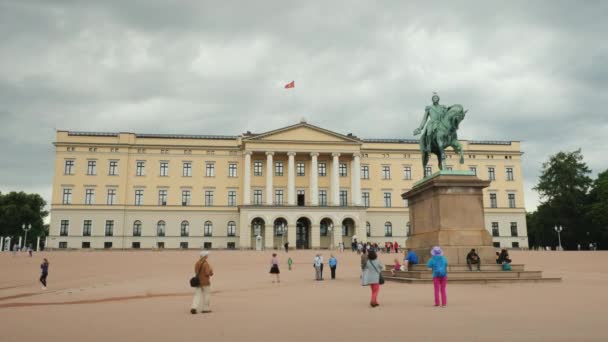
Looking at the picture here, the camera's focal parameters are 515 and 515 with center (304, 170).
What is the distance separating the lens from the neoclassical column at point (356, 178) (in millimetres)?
63406

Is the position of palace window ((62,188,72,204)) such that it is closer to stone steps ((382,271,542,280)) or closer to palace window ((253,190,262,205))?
palace window ((253,190,262,205))

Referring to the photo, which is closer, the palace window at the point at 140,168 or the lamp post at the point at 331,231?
the lamp post at the point at 331,231

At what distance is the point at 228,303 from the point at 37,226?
273 feet

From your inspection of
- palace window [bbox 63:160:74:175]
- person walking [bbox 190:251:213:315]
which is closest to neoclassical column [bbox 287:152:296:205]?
palace window [bbox 63:160:74:175]

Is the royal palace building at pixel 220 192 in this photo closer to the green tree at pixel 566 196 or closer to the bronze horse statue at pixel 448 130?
the green tree at pixel 566 196

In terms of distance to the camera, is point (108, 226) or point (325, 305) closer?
point (325, 305)

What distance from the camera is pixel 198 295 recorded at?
1081 cm

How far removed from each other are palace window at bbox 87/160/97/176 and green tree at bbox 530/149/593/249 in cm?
5869

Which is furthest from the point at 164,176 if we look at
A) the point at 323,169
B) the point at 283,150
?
the point at 323,169

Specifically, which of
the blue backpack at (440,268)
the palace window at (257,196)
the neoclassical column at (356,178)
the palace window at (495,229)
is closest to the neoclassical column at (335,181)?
the neoclassical column at (356,178)

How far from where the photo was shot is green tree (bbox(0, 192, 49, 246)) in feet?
249

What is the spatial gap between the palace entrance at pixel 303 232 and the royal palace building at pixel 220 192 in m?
0.13

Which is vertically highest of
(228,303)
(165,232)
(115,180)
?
(115,180)

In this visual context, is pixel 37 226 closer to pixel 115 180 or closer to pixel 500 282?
pixel 115 180
